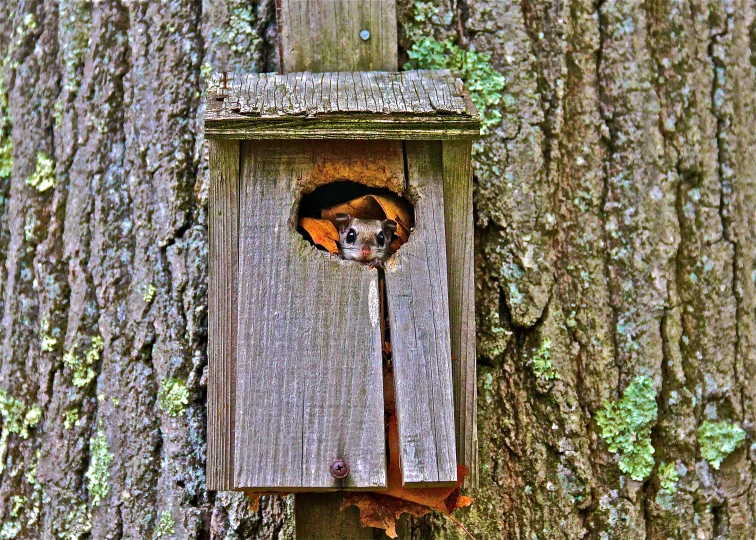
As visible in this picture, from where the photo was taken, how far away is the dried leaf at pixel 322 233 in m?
2.31

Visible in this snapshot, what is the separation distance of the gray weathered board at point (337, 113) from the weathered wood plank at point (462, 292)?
0.11 metres

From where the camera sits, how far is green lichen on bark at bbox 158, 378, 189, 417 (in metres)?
2.52

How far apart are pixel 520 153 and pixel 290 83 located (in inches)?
29.9

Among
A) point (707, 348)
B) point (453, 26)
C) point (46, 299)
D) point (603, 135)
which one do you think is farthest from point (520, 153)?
point (46, 299)

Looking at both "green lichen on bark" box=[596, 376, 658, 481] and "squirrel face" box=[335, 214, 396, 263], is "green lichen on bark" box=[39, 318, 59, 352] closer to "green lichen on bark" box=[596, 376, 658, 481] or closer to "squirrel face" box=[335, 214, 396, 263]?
"squirrel face" box=[335, 214, 396, 263]

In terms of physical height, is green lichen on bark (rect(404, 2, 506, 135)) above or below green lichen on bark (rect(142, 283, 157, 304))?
above

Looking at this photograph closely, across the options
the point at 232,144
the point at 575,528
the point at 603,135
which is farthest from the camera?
the point at 603,135

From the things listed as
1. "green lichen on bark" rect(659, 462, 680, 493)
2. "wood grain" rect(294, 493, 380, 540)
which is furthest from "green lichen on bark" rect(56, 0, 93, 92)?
"green lichen on bark" rect(659, 462, 680, 493)

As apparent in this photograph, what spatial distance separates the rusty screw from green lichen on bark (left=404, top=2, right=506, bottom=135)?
1.19 m

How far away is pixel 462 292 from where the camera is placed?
225 centimetres

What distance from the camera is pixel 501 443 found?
253 centimetres

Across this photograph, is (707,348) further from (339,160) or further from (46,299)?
(46,299)

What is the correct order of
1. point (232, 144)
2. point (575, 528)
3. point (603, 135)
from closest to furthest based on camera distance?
point (232, 144) → point (575, 528) → point (603, 135)

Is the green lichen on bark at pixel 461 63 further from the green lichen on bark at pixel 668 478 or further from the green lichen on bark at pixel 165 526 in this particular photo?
the green lichen on bark at pixel 165 526
